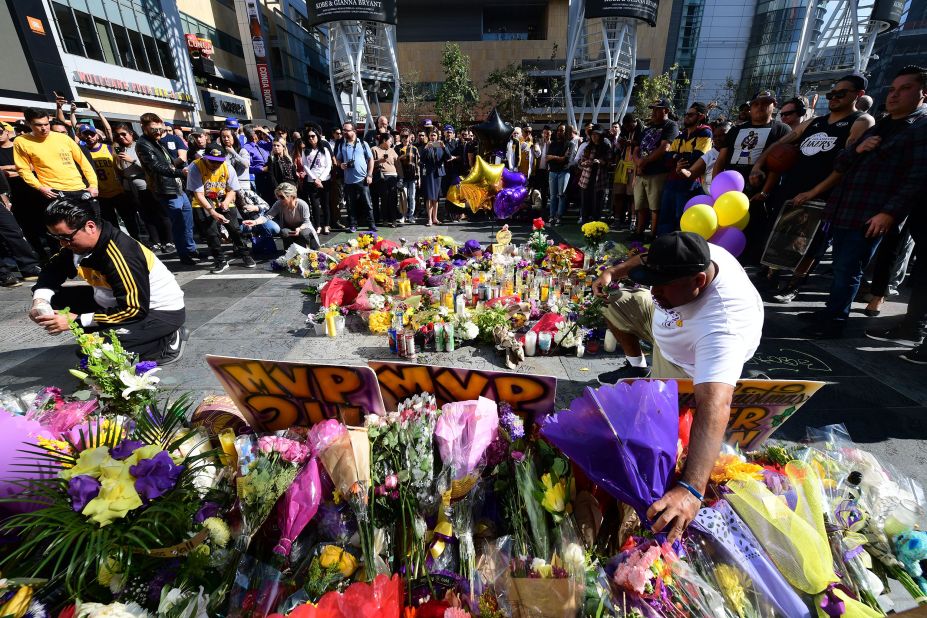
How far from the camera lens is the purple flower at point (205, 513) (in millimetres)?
1456

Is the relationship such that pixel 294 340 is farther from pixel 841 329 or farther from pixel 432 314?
pixel 841 329

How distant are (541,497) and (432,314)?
2.88 m

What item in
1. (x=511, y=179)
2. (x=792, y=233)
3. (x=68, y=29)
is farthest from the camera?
(x=68, y=29)

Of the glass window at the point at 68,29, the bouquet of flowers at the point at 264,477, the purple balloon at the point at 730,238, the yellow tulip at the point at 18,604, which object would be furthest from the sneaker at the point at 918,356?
the glass window at the point at 68,29

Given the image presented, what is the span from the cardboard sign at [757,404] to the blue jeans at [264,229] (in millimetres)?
6619

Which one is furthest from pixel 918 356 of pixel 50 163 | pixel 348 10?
pixel 348 10

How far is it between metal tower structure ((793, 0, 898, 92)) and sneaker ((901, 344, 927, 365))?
28423 mm

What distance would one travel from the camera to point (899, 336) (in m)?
4.05

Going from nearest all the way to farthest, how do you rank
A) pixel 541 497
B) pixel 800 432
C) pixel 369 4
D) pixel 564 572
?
pixel 564 572 → pixel 541 497 → pixel 800 432 → pixel 369 4

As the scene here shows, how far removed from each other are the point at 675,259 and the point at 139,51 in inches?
1179

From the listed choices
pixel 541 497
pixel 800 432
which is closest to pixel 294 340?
pixel 541 497

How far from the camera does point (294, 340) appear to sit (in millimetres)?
4363

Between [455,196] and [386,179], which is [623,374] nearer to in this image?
[455,196]

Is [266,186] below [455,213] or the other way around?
the other way around
